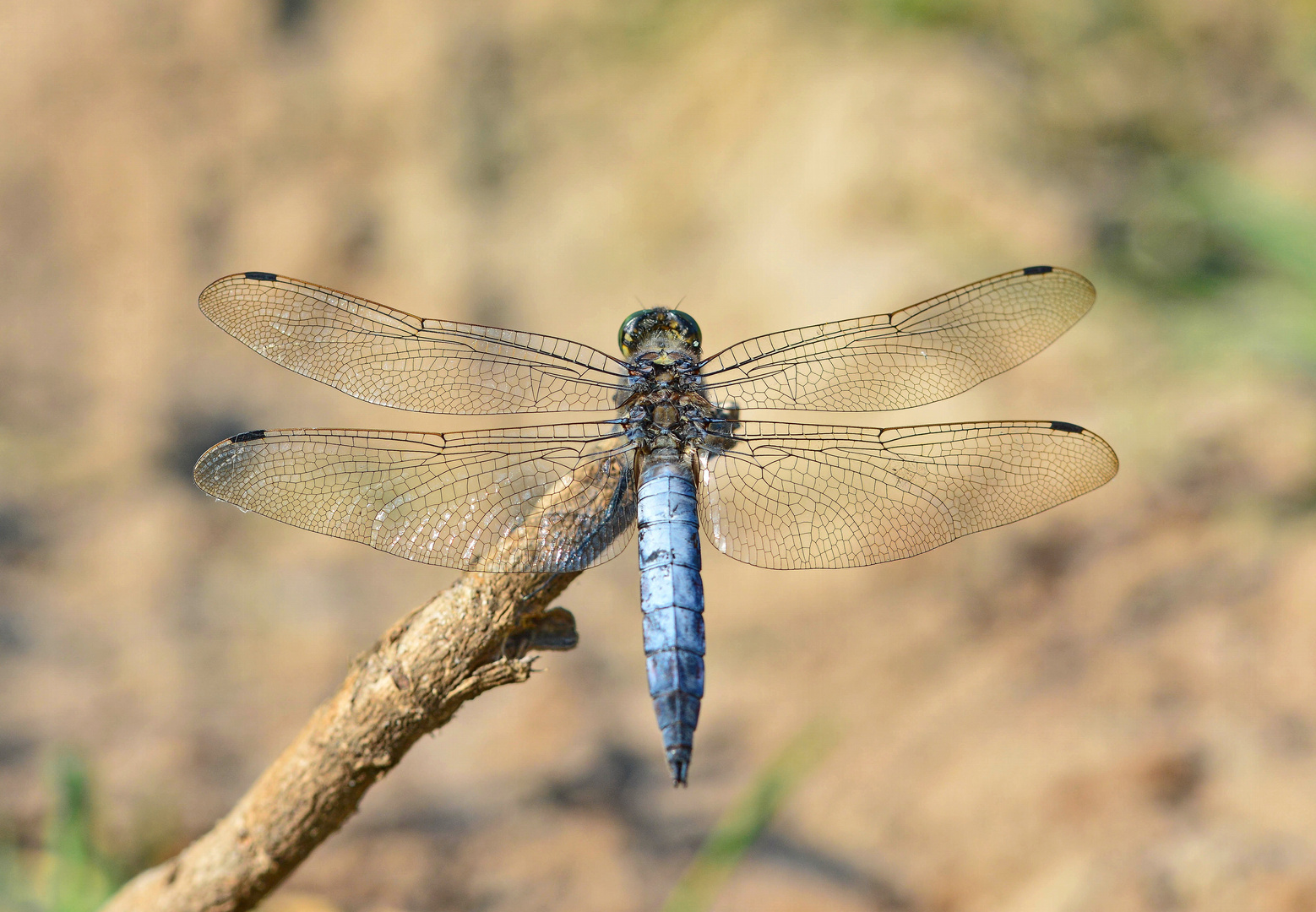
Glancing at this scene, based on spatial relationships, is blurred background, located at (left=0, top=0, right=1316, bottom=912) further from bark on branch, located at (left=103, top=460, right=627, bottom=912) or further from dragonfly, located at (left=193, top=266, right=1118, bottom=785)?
dragonfly, located at (left=193, top=266, right=1118, bottom=785)

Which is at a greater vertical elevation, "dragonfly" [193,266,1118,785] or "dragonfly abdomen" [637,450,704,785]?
"dragonfly" [193,266,1118,785]

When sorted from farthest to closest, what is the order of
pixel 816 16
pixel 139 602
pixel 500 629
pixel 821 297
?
pixel 816 16
pixel 821 297
pixel 139 602
pixel 500 629

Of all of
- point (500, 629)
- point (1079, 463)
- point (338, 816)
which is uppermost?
point (1079, 463)

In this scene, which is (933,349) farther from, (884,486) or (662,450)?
(662,450)

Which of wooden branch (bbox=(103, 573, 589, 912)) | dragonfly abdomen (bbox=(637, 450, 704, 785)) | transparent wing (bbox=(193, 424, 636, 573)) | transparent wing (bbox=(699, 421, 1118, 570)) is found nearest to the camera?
wooden branch (bbox=(103, 573, 589, 912))

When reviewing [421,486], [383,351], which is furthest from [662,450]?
[383,351]

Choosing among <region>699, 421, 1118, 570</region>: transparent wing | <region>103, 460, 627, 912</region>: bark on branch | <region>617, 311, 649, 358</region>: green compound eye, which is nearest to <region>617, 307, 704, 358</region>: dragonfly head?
<region>617, 311, 649, 358</region>: green compound eye

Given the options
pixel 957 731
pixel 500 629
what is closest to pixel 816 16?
pixel 957 731

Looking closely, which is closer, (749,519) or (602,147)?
(749,519)

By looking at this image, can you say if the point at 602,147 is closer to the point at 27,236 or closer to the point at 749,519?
the point at 27,236
